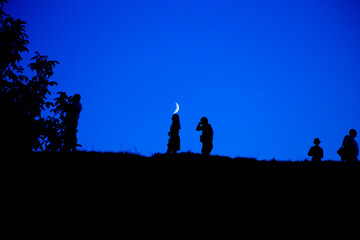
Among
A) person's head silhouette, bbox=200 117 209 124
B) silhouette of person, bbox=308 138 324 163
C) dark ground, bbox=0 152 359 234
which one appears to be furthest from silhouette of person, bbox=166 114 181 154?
silhouette of person, bbox=308 138 324 163

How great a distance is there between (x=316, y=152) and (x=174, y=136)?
21.2 feet

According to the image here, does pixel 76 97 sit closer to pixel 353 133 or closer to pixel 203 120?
pixel 203 120

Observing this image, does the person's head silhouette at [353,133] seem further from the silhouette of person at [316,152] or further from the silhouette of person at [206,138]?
the silhouette of person at [206,138]

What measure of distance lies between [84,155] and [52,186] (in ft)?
9.54

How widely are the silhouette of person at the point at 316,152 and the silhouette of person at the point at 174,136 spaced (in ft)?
20.0

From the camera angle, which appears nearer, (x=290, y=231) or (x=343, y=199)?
(x=290, y=231)

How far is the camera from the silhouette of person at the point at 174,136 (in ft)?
46.2

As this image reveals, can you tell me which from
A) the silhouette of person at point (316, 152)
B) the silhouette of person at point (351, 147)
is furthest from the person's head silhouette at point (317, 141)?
the silhouette of person at point (351, 147)

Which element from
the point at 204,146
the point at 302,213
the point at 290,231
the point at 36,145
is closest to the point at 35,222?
the point at 36,145

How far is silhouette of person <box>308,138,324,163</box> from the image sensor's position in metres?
13.3

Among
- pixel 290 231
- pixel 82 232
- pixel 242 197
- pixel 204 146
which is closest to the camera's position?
pixel 82 232

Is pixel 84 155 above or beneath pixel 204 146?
beneath

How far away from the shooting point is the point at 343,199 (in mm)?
9055

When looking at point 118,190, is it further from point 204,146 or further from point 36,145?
point 204,146
